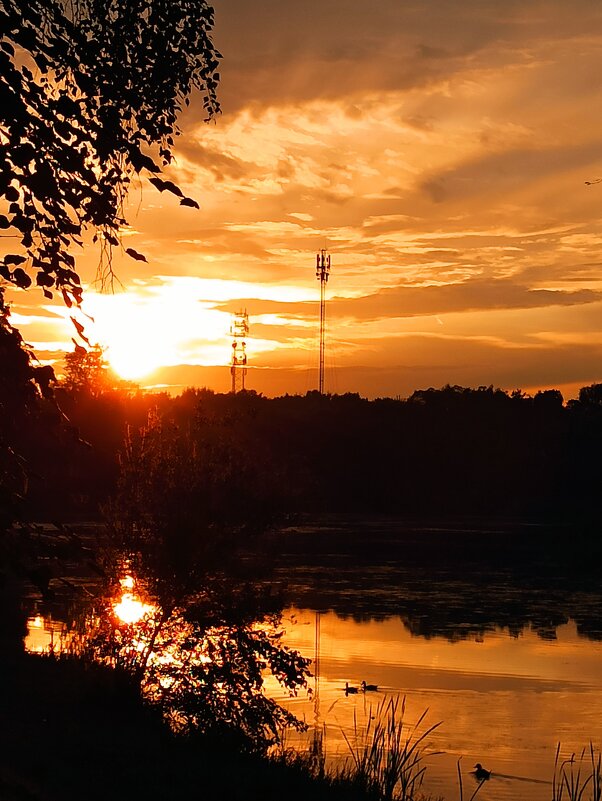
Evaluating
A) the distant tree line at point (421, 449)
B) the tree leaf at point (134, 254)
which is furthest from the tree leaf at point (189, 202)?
the distant tree line at point (421, 449)

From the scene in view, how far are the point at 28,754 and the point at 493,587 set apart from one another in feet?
119

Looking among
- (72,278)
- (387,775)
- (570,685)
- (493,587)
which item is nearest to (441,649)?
(570,685)

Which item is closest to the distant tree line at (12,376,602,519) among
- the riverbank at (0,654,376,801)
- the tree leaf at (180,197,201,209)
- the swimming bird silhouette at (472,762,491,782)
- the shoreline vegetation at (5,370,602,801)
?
the shoreline vegetation at (5,370,602,801)

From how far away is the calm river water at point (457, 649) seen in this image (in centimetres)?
2078

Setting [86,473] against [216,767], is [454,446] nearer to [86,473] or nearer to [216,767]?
[86,473]

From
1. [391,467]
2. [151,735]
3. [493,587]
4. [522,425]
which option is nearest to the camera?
[151,735]

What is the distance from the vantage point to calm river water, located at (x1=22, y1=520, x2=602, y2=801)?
20.8 m

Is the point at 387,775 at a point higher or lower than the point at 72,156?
lower

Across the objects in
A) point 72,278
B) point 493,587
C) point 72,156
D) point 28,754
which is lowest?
point 493,587

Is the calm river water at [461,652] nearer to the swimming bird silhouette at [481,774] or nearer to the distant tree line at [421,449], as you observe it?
the swimming bird silhouette at [481,774]

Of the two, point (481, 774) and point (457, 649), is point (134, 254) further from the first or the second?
point (457, 649)

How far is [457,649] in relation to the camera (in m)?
32.9

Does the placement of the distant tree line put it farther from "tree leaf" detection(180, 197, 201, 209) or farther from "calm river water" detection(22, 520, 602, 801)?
"tree leaf" detection(180, 197, 201, 209)

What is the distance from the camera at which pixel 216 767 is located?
49.2ft
